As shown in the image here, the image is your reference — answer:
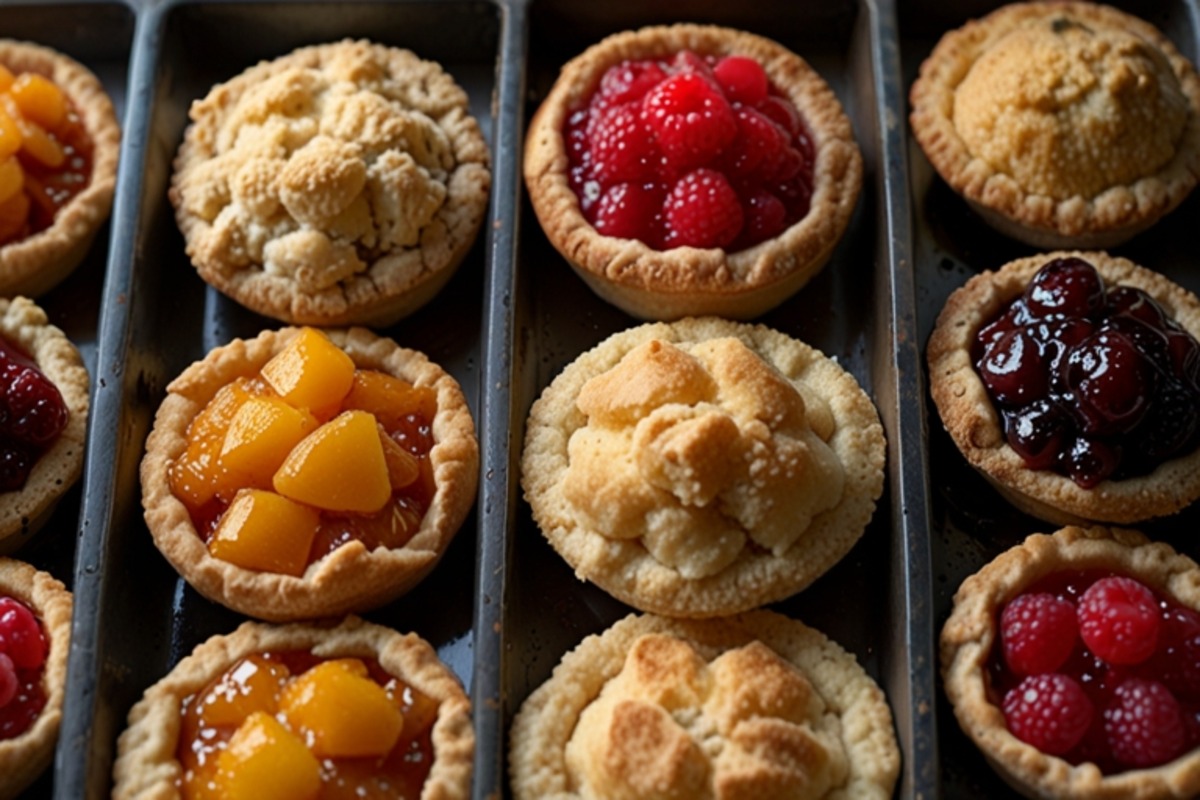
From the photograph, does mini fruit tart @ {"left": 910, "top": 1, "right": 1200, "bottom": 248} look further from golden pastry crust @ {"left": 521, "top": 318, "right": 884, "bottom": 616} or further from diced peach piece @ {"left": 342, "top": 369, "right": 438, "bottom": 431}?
diced peach piece @ {"left": 342, "top": 369, "right": 438, "bottom": 431}

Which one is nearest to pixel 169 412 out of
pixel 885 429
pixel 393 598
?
pixel 393 598

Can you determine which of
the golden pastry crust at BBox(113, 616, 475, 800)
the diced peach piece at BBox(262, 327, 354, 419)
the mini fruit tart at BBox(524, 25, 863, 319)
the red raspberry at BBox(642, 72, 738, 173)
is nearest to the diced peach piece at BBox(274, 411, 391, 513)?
the diced peach piece at BBox(262, 327, 354, 419)

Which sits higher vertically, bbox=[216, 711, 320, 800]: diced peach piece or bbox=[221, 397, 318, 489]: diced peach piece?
bbox=[221, 397, 318, 489]: diced peach piece

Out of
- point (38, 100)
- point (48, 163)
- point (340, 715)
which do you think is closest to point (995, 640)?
point (340, 715)

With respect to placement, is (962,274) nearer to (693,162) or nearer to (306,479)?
(693,162)

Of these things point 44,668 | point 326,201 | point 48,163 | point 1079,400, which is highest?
point 48,163

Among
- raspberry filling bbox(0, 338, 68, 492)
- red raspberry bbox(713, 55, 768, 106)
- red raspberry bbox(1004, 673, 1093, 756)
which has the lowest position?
red raspberry bbox(1004, 673, 1093, 756)
